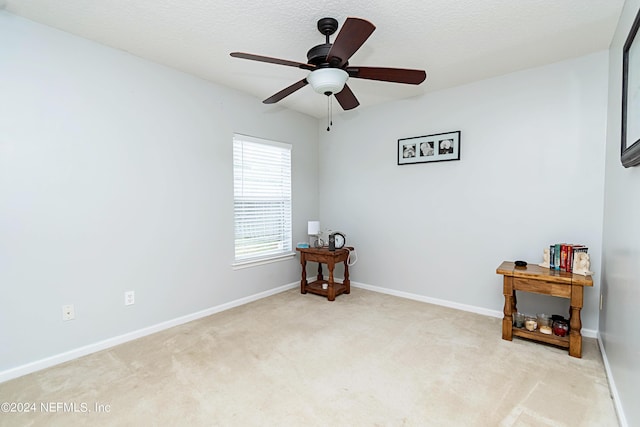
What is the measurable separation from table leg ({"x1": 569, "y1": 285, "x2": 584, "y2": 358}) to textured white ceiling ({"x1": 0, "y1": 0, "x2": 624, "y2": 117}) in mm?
1917

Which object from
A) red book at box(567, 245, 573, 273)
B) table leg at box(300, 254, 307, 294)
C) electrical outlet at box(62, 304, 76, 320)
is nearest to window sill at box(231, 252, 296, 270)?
table leg at box(300, 254, 307, 294)

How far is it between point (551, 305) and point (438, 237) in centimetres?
119

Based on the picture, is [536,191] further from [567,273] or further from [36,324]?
[36,324]

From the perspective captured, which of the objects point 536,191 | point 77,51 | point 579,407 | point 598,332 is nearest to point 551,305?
point 598,332

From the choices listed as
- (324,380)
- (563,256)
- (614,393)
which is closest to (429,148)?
(563,256)

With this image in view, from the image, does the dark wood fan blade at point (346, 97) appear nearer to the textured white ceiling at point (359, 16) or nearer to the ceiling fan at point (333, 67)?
the ceiling fan at point (333, 67)

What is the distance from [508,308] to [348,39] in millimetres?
2423

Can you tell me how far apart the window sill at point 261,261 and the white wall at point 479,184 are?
85 cm

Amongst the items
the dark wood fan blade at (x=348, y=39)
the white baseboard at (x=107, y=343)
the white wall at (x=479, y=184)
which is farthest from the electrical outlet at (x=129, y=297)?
the white wall at (x=479, y=184)

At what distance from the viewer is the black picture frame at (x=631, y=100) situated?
1.54m

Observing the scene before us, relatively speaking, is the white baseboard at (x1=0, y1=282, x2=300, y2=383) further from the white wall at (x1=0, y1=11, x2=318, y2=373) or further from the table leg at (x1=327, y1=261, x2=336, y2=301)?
the table leg at (x1=327, y1=261, x2=336, y2=301)

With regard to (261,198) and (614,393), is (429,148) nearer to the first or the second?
(261,198)

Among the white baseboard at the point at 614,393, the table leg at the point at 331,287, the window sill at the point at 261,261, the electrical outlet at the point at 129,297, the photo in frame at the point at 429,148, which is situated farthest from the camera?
the table leg at the point at 331,287

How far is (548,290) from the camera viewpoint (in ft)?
7.73
